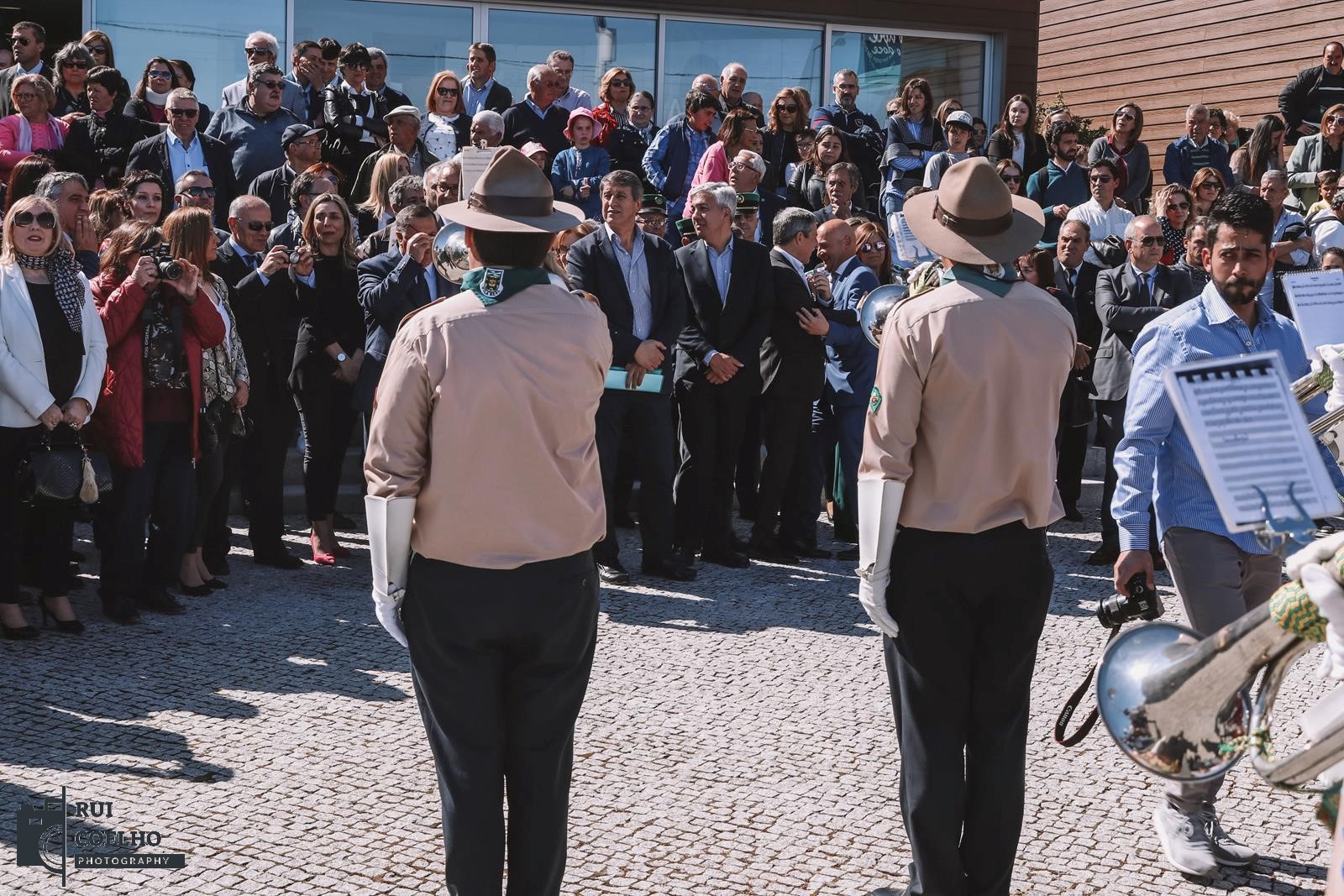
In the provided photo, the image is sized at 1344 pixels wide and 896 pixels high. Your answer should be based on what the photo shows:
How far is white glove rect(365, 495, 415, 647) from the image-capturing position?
3756mm

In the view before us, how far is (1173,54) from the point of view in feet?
67.4

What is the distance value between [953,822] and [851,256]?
21.0ft

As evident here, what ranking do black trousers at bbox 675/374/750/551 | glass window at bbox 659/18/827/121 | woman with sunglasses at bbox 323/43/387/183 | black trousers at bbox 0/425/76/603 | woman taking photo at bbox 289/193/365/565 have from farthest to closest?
glass window at bbox 659/18/827/121 < woman with sunglasses at bbox 323/43/387/183 < black trousers at bbox 675/374/750/551 < woman taking photo at bbox 289/193/365/565 < black trousers at bbox 0/425/76/603

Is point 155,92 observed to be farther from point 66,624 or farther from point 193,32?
point 66,624

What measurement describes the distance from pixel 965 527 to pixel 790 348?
5.45 meters

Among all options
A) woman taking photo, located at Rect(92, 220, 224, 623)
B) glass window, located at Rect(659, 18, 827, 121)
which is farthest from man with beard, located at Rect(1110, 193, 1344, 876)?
glass window, located at Rect(659, 18, 827, 121)

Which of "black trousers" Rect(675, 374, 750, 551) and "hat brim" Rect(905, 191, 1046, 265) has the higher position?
"hat brim" Rect(905, 191, 1046, 265)

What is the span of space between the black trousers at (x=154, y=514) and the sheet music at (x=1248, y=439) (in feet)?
19.6

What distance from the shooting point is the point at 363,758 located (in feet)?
18.3

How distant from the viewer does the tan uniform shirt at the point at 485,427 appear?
12.1 ft

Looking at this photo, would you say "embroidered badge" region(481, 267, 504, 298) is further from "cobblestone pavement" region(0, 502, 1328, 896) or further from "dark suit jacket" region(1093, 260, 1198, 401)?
"dark suit jacket" region(1093, 260, 1198, 401)

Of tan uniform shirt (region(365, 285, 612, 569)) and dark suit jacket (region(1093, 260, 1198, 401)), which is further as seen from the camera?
dark suit jacket (region(1093, 260, 1198, 401))

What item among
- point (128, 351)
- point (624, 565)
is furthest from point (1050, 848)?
point (128, 351)

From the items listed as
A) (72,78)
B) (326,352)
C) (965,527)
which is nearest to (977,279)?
(965,527)
